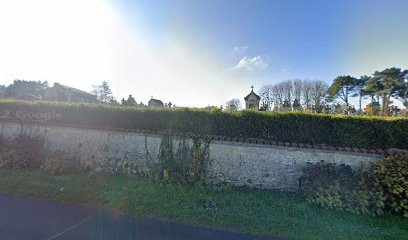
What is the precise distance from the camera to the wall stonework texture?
6465 mm

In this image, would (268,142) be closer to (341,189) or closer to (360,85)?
(341,189)

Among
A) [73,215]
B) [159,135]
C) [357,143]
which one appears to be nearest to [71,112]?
[159,135]

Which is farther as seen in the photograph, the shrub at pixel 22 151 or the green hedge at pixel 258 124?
the shrub at pixel 22 151

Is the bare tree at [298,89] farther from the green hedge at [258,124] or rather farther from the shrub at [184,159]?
the shrub at [184,159]

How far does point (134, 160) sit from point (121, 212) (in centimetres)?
302

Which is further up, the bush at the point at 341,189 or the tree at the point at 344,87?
the tree at the point at 344,87

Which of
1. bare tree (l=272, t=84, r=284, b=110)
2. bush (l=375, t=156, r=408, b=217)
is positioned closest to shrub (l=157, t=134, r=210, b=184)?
bush (l=375, t=156, r=408, b=217)

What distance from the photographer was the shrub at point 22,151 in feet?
23.7

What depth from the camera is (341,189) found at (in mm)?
5344

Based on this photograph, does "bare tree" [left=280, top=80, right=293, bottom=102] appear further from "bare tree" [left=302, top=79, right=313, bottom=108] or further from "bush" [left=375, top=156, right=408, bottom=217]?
"bush" [left=375, top=156, right=408, bottom=217]

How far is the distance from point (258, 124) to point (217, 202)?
3237 mm

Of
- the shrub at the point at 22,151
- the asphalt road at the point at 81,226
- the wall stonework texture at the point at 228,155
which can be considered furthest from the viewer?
the shrub at the point at 22,151

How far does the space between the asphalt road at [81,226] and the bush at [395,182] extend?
13.5 feet

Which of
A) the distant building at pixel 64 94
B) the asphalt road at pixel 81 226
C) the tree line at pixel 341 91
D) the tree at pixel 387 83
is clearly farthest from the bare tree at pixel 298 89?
the distant building at pixel 64 94
